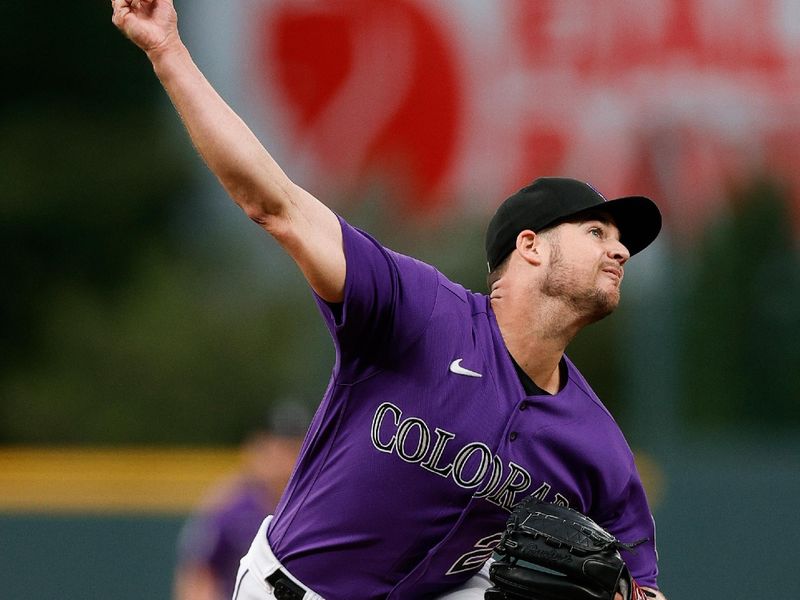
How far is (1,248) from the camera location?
12.8 m

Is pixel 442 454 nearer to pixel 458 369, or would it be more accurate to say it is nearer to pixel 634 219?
pixel 458 369

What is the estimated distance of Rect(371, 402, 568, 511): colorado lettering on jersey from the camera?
307cm

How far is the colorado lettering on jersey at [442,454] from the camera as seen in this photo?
307 cm

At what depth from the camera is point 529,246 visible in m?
3.34

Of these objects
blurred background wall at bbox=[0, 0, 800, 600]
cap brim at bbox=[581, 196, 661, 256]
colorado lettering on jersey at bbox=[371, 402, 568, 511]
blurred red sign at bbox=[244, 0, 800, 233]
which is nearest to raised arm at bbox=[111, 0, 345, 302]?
colorado lettering on jersey at bbox=[371, 402, 568, 511]

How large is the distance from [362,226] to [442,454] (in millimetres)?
5995

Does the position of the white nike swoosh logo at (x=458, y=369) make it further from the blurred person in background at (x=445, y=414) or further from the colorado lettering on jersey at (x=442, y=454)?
the colorado lettering on jersey at (x=442, y=454)

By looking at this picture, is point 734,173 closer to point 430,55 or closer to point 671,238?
point 671,238

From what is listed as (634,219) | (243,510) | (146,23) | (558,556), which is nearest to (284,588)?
(558,556)

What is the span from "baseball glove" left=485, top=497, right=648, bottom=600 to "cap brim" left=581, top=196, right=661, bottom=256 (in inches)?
29.3

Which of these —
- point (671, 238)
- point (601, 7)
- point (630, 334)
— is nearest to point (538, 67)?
point (601, 7)

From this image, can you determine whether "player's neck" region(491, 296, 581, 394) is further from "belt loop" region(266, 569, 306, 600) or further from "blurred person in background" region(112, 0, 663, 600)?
"belt loop" region(266, 569, 306, 600)

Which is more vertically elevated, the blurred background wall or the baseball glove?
the blurred background wall

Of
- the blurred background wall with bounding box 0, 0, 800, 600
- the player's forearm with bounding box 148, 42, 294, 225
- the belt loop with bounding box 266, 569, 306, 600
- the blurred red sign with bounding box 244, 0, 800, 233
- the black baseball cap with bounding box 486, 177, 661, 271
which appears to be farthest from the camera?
the blurred red sign with bounding box 244, 0, 800, 233
